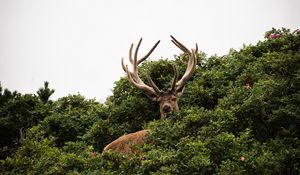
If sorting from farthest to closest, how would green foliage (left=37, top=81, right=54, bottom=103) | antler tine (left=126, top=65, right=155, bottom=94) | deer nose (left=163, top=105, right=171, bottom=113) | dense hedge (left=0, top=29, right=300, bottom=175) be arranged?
1. green foliage (left=37, top=81, right=54, bottom=103)
2. antler tine (left=126, top=65, right=155, bottom=94)
3. deer nose (left=163, top=105, right=171, bottom=113)
4. dense hedge (left=0, top=29, right=300, bottom=175)

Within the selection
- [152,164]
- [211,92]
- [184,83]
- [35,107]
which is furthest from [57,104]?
[152,164]

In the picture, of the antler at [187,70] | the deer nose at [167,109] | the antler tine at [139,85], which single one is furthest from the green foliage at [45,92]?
the deer nose at [167,109]

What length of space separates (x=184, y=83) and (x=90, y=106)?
10.4ft

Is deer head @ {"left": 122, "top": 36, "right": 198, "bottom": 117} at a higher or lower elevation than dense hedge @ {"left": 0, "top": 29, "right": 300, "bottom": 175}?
higher

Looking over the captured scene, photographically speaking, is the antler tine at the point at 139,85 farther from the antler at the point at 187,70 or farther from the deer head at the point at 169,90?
the antler at the point at 187,70

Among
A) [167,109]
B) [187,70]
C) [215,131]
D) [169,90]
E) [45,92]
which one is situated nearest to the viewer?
[215,131]

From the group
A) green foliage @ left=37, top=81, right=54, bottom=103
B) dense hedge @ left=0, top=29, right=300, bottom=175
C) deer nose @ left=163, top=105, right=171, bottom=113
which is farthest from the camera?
green foliage @ left=37, top=81, right=54, bottom=103

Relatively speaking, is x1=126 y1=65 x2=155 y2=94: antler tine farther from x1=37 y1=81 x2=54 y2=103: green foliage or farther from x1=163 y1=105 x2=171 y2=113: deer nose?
x1=37 y1=81 x2=54 y2=103: green foliage

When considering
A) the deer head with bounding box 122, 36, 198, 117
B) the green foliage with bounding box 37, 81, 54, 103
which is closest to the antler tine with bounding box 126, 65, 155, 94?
the deer head with bounding box 122, 36, 198, 117

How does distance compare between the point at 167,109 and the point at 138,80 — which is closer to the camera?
the point at 167,109

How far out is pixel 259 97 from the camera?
19.6 feet

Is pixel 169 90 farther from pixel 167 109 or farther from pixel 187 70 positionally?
pixel 187 70

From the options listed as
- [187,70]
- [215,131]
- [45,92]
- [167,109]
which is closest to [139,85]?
[167,109]

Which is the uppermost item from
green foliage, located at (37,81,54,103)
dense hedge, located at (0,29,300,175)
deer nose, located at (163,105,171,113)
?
green foliage, located at (37,81,54,103)
